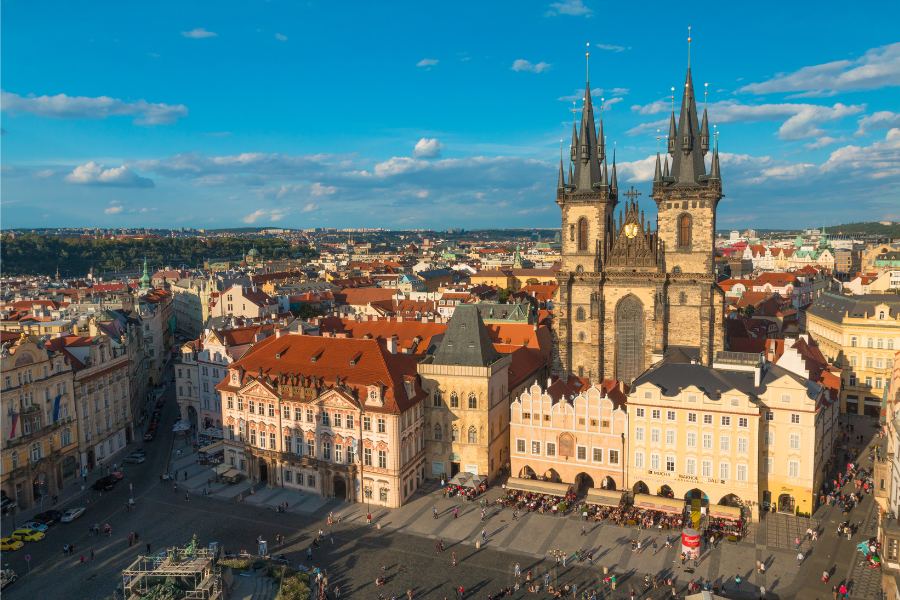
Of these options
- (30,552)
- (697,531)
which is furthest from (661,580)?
(30,552)

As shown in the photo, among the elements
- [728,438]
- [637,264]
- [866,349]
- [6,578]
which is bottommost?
[6,578]

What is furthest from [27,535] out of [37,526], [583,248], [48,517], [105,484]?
[583,248]

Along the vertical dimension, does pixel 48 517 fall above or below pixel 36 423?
below

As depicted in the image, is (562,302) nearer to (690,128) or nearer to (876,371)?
(690,128)

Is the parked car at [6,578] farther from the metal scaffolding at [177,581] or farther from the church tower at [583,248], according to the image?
the church tower at [583,248]

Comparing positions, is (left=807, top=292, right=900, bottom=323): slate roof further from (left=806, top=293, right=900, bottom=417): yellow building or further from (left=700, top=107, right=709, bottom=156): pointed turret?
(left=700, top=107, right=709, bottom=156): pointed turret

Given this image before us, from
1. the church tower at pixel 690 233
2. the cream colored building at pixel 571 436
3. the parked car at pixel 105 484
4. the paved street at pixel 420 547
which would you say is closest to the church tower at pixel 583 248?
the church tower at pixel 690 233

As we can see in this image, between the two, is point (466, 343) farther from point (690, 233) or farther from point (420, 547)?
point (690, 233)
